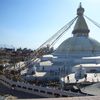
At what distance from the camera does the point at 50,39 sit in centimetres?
4316

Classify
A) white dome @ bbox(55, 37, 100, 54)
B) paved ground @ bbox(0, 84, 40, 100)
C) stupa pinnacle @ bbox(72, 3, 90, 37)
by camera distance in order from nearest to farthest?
paved ground @ bbox(0, 84, 40, 100) < white dome @ bbox(55, 37, 100, 54) < stupa pinnacle @ bbox(72, 3, 90, 37)

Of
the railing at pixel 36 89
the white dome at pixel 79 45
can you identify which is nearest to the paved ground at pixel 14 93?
the railing at pixel 36 89

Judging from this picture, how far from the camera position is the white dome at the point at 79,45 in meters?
46.0

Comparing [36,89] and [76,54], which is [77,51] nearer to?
[76,54]

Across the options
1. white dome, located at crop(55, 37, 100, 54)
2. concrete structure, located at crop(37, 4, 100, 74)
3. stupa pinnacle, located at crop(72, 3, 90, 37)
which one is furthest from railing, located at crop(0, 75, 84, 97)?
stupa pinnacle, located at crop(72, 3, 90, 37)

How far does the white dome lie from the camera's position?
46.0 m

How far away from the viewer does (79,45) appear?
1829 inches

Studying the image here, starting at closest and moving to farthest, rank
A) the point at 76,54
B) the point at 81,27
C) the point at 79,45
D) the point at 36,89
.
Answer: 1. the point at 36,89
2. the point at 76,54
3. the point at 79,45
4. the point at 81,27

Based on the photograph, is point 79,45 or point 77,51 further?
point 79,45

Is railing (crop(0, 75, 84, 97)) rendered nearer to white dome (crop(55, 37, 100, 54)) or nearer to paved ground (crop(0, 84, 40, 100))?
paved ground (crop(0, 84, 40, 100))

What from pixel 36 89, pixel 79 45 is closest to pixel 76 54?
pixel 79 45

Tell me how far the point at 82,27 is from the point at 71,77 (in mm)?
18999

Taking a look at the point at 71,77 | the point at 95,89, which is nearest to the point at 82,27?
the point at 71,77

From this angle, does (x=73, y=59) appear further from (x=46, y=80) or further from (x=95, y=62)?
(x=46, y=80)
